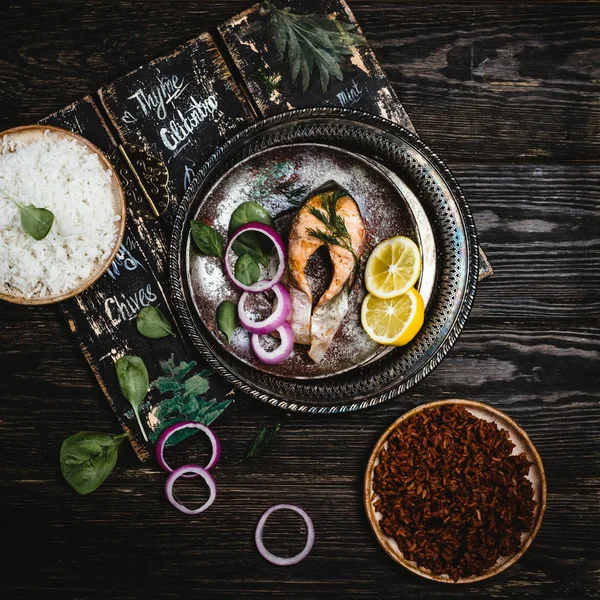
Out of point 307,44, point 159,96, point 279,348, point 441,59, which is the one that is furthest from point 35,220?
point 441,59

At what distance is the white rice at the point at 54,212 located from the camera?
186 cm

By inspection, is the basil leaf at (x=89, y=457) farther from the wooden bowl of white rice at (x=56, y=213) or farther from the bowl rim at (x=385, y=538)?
the bowl rim at (x=385, y=538)

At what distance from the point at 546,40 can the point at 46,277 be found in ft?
6.58

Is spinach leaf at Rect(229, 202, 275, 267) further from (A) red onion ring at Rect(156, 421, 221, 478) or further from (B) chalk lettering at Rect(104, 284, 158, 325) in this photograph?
(A) red onion ring at Rect(156, 421, 221, 478)

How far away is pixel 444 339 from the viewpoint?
76.9 inches

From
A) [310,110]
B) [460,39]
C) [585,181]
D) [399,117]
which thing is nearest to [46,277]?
[310,110]

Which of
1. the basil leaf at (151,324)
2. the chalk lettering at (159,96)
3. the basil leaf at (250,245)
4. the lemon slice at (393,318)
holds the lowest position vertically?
the lemon slice at (393,318)

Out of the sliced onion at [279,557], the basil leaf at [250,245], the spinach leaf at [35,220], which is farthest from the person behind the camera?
the sliced onion at [279,557]

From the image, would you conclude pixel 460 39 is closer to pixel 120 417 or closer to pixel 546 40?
pixel 546 40

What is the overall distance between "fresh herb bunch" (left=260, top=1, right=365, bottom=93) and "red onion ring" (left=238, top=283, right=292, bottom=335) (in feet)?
2.49

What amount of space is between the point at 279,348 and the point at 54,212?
2.89ft

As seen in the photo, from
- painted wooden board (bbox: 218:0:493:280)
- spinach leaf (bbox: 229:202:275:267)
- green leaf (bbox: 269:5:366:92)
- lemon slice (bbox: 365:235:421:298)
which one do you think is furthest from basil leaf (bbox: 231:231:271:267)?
green leaf (bbox: 269:5:366:92)

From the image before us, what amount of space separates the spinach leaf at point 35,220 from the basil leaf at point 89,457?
742 mm

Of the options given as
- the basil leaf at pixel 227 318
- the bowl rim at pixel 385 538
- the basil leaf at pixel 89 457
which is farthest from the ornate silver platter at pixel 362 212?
the basil leaf at pixel 89 457
